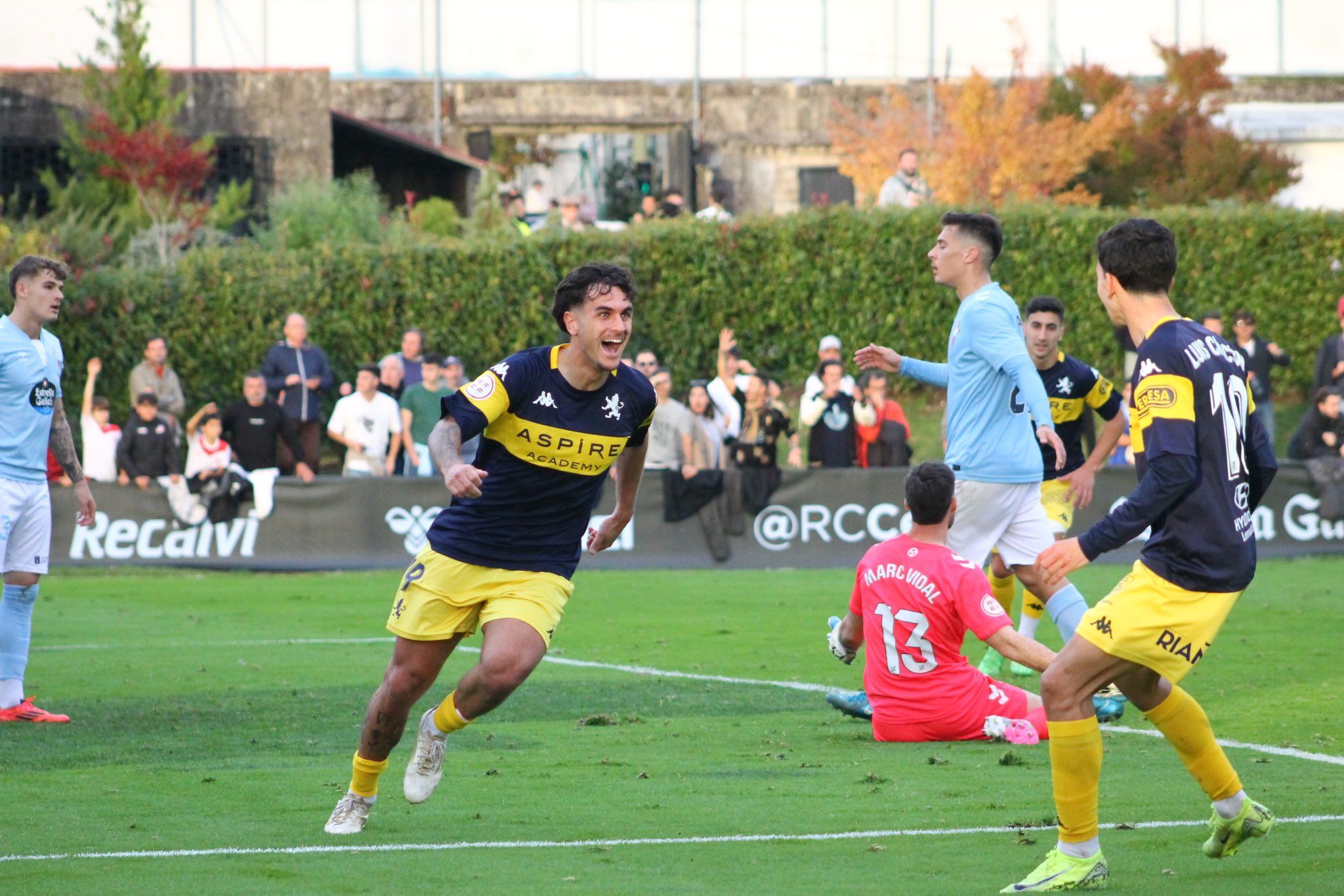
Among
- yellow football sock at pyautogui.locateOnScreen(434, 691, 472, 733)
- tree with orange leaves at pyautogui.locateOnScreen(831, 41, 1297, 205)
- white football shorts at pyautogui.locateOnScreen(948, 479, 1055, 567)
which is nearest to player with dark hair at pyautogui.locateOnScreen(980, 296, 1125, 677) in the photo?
white football shorts at pyautogui.locateOnScreen(948, 479, 1055, 567)

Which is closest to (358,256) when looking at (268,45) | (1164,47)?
(268,45)

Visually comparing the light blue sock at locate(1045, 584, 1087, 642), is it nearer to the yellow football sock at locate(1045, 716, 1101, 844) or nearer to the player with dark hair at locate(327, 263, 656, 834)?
the player with dark hair at locate(327, 263, 656, 834)

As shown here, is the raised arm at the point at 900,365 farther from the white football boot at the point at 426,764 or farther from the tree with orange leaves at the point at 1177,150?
the tree with orange leaves at the point at 1177,150

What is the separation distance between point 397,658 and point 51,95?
26.8m

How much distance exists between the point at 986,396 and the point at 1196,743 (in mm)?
4068

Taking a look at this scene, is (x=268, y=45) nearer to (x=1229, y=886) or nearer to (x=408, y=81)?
(x=408, y=81)

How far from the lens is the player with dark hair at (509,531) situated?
642 cm

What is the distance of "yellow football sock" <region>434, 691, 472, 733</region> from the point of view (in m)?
6.52

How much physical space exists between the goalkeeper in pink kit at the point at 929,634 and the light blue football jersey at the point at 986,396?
3.86 feet

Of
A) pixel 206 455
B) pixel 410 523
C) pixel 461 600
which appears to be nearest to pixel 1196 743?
pixel 461 600

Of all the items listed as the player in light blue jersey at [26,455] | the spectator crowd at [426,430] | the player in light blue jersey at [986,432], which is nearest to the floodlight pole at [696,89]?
the spectator crowd at [426,430]

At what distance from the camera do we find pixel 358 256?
25.0 meters

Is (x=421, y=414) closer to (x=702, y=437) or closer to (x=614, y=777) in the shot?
(x=702, y=437)

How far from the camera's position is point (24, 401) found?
30.7 feet
